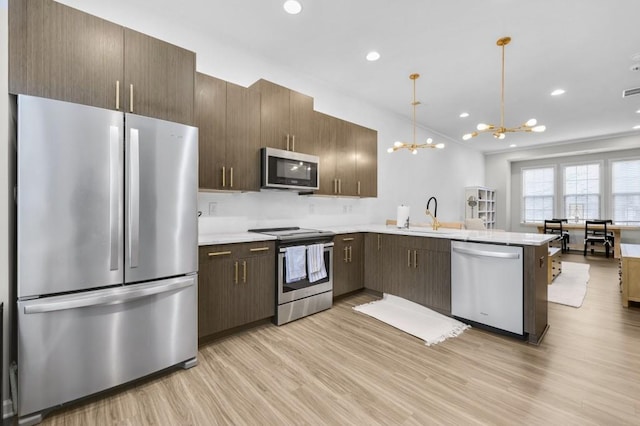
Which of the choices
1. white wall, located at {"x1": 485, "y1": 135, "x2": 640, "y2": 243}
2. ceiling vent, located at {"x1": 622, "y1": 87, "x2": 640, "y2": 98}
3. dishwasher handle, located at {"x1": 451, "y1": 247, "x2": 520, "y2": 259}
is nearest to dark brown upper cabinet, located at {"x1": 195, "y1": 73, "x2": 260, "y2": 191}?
Answer: dishwasher handle, located at {"x1": 451, "y1": 247, "x2": 520, "y2": 259}

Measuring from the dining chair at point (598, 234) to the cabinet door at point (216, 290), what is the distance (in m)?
8.67

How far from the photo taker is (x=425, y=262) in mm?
3219

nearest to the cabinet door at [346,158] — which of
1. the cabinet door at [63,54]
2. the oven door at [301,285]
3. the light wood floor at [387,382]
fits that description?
the oven door at [301,285]

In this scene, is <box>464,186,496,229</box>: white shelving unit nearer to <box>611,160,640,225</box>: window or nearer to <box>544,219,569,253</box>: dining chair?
<box>544,219,569,253</box>: dining chair

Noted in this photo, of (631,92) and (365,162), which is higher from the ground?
(631,92)

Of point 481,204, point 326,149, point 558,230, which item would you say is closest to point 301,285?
point 326,149

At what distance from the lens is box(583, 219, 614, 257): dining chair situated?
6759mm

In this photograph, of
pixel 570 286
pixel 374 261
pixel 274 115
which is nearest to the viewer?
pixel 274 115

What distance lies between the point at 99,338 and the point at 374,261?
2934 millimetres

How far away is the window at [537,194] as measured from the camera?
8547 millimetres

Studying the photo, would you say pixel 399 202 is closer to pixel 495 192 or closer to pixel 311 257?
pixel 311 257

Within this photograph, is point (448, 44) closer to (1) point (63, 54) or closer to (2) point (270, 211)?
(2) point (270, 211)

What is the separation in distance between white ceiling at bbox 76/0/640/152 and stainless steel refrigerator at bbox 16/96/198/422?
1680 mm

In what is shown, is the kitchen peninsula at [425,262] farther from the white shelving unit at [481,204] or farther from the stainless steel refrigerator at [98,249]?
the white shelving unit at [481,204]
